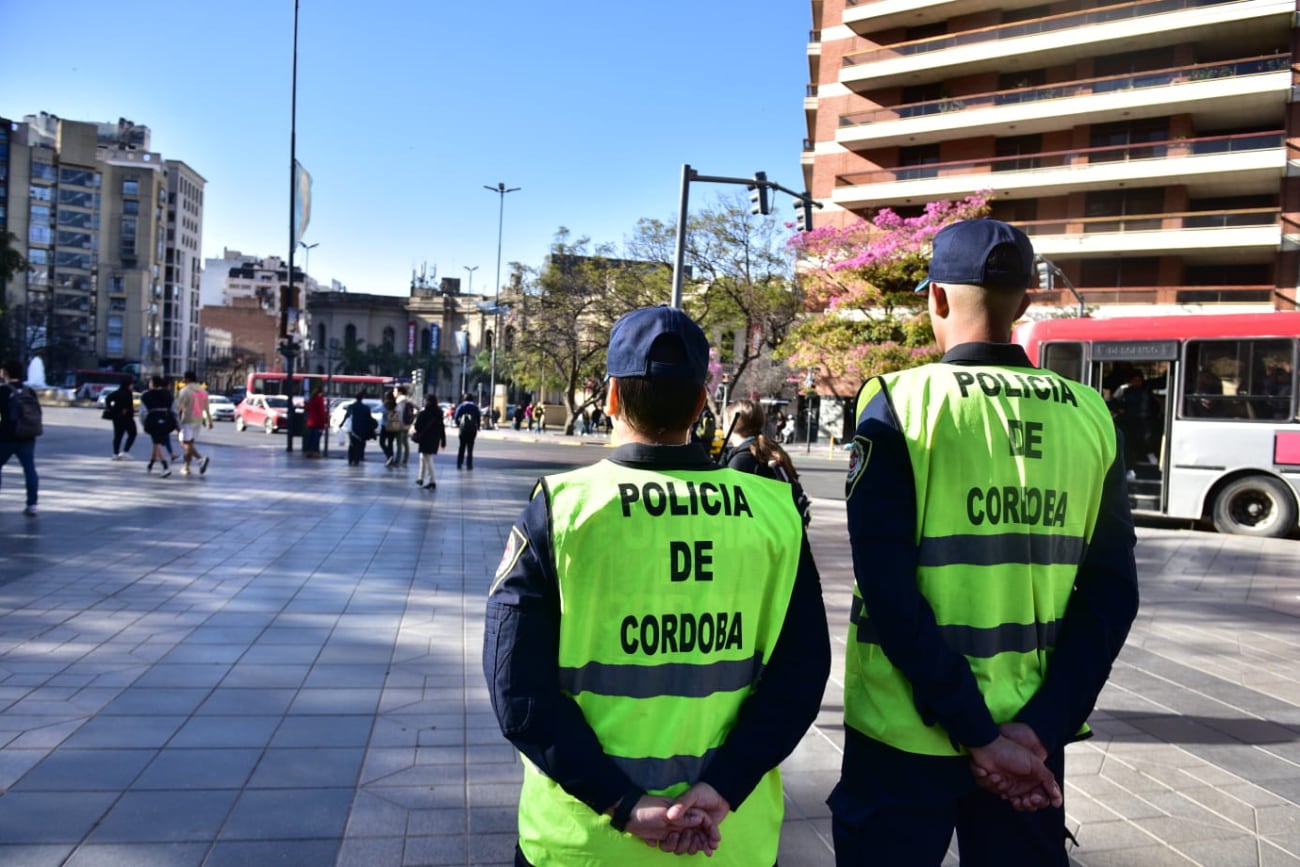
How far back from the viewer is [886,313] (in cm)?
3017

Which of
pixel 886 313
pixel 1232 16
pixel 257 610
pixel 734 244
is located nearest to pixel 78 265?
pixel 734 244

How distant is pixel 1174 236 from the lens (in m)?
33.9

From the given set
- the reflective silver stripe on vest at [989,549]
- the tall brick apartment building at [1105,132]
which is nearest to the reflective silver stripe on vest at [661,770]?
the reflective silver stripe on vest at [989,549]

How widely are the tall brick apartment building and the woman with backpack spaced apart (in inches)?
1309

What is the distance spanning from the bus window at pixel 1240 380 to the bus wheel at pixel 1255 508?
1.01 meters

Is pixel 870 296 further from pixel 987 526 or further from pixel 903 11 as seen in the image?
pixel 987 526

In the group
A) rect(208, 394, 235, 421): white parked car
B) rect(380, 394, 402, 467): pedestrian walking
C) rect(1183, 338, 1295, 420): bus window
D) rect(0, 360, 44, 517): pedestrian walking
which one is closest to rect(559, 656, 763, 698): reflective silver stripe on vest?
rect(0, 360, 44, 517): pedestrian walking

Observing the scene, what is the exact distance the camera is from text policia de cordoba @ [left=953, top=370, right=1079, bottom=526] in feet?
6.65

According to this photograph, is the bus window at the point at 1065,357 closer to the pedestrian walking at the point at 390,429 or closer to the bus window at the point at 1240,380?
the bus window at the point at 1240,380

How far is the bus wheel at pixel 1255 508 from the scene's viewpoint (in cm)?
1382

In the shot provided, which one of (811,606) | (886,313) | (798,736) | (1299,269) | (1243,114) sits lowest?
(798,736)

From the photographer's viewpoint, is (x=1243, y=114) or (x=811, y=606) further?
(x=1243, y=114)

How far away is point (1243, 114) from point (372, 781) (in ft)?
131

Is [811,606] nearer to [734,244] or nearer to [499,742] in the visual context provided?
[499,742]
